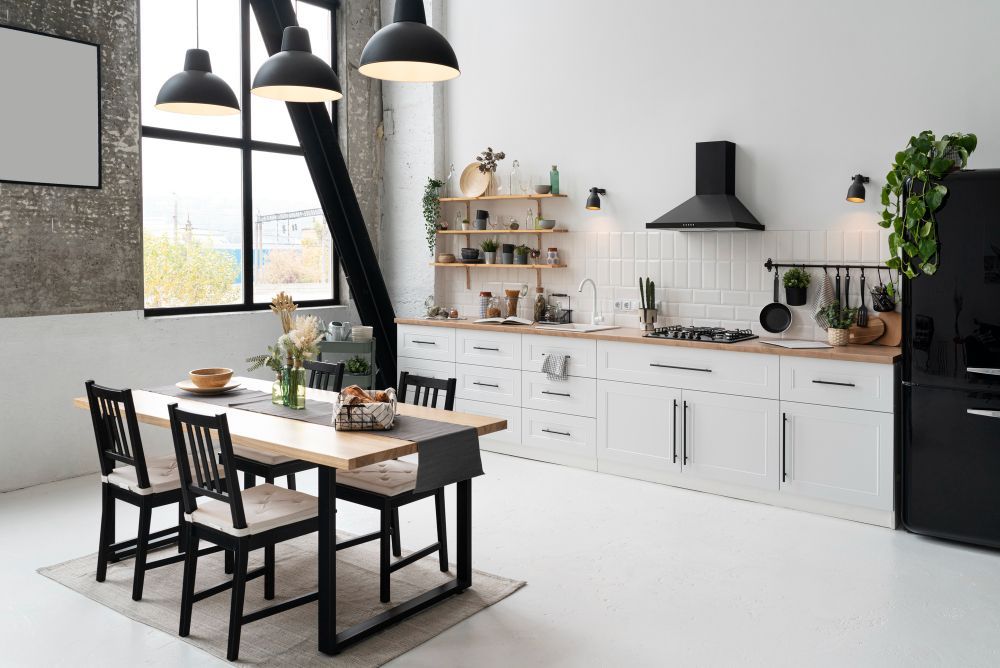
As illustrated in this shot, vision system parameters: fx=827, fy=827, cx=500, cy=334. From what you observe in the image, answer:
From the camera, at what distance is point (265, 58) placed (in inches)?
262

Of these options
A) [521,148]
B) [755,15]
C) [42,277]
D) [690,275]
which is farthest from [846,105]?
[42,277]

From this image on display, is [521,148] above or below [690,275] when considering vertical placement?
above

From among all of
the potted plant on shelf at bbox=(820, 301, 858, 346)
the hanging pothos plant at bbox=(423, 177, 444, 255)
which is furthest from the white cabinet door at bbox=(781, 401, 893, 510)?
the hanging pothos plant at bbox=(423, 177, 444, 255)

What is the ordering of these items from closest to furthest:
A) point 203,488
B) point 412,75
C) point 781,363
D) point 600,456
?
point 203,488 < point 412,75 < point 781,363 < point 600,456

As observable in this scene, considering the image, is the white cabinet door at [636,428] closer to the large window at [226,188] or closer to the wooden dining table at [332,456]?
the wooden dining table at [332,456]

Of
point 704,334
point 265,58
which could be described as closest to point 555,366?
point 704,334

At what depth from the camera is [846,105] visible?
16.6 ft

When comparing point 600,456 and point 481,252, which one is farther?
point 481,252

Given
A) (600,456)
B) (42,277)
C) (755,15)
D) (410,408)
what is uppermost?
(755,15)

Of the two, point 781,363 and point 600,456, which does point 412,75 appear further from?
point 600,456

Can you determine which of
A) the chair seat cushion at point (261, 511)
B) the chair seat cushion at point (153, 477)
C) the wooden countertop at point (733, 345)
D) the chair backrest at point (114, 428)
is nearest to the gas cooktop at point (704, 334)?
the wooden countertop at point (733, 345)

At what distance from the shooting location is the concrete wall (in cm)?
512

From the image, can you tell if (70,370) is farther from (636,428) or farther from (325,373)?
(636,428)

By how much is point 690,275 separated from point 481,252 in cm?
185
